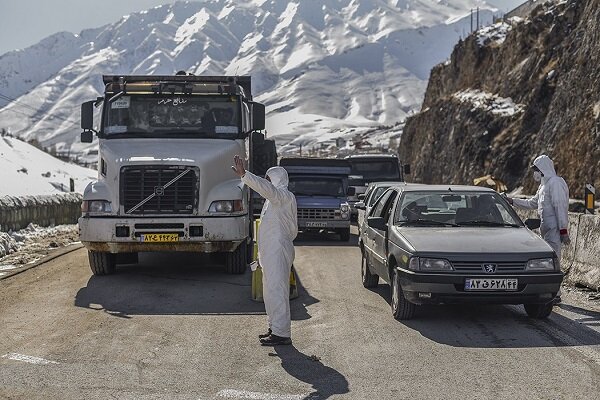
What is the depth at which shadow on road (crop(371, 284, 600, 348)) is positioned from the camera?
827 cm

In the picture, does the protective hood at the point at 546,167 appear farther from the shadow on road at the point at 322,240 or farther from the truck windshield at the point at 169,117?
the shadow on road at the point at 322,240

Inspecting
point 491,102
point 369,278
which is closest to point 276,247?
point 369,278

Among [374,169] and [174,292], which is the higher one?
[374,169]

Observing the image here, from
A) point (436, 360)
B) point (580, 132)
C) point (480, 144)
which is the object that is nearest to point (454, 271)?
point (436, 360)

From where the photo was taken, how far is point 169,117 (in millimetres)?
13547

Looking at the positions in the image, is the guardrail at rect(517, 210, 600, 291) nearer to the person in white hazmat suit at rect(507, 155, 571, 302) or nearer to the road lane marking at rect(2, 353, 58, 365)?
the person in white hazmat suit at rect(507, 155, 571, 302)

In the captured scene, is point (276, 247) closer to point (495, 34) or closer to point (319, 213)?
point (319, 213)

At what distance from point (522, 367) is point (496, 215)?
11.7ft

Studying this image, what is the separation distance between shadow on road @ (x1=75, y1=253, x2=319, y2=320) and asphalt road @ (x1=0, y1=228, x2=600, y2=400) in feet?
0.10

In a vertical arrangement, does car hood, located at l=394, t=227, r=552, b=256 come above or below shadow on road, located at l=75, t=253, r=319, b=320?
above

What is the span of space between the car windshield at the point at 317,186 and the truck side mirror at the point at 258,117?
24.4ft

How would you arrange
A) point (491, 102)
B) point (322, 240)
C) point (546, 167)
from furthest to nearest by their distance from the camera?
1. point (491, 102)
2. point (322, 240)
3. point (546, 167)

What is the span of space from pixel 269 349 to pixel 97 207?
5.36 m

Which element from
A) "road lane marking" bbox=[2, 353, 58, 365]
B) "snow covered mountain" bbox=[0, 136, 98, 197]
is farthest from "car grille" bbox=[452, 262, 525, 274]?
"snow covered mountain" bbox=[0, 136, 98, 197]
